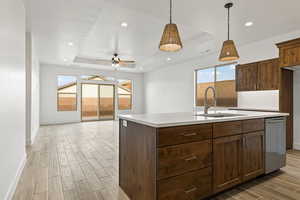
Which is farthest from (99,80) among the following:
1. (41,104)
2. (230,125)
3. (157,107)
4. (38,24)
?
(230,125)

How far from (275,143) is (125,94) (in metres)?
8.31

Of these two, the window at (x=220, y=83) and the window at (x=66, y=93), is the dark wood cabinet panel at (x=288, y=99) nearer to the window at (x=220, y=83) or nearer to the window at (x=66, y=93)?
the window at (x=220, y=83)

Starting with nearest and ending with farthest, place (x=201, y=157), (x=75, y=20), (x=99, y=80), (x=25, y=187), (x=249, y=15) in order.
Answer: (x=201, y=157) → (x=25, y=187) → (x=249, y=15) → (x=75, y=20) → (x=99, y=80)

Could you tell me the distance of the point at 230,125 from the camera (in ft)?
6.47

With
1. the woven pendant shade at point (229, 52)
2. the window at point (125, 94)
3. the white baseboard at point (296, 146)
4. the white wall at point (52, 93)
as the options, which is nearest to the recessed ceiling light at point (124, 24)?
the woven pendant shade at point (229, 52)

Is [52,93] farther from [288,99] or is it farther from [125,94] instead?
[288,99]

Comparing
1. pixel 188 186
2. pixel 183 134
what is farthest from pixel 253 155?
pixel 183 134

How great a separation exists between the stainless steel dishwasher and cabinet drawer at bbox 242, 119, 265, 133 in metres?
0.12

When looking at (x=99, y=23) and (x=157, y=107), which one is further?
(x=157, y=107)

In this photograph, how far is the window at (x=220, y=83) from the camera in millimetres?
5294

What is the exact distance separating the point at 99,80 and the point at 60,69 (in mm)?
1948

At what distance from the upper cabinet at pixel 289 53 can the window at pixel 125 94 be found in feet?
25.2

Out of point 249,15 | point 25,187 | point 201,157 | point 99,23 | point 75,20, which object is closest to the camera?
point 201,157

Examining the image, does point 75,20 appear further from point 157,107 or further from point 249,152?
point 157,107
